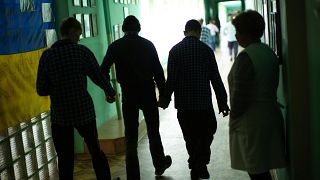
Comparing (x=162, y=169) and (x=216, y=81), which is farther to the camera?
(x=162, y=169)

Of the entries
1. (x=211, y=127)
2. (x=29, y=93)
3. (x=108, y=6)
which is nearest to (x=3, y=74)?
(x=29, y=93)

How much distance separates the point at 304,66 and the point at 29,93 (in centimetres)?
271

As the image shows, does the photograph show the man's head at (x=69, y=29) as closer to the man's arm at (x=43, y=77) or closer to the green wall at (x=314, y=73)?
the man's arm at (x=43, y=77)

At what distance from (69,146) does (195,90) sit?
123cm

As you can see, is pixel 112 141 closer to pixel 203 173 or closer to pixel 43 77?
pixel 203 173

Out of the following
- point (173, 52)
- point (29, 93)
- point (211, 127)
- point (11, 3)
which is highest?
point (11, 3)

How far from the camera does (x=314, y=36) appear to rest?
214 centimetres

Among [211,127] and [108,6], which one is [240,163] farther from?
[108,6]

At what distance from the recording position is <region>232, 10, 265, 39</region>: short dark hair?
2.75 meters

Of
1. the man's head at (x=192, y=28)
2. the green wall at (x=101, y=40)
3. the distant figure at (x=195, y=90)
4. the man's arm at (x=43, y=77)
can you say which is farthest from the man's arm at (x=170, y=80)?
the green wall at (x=101, y=40)

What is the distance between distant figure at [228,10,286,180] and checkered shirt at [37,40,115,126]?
4.36ft

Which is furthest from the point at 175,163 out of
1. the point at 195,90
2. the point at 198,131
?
the point at 195,90

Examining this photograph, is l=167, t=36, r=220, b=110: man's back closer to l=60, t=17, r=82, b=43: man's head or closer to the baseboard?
l=60, t=17, r=82, b=43: man's head

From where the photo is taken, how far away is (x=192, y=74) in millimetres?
4094
